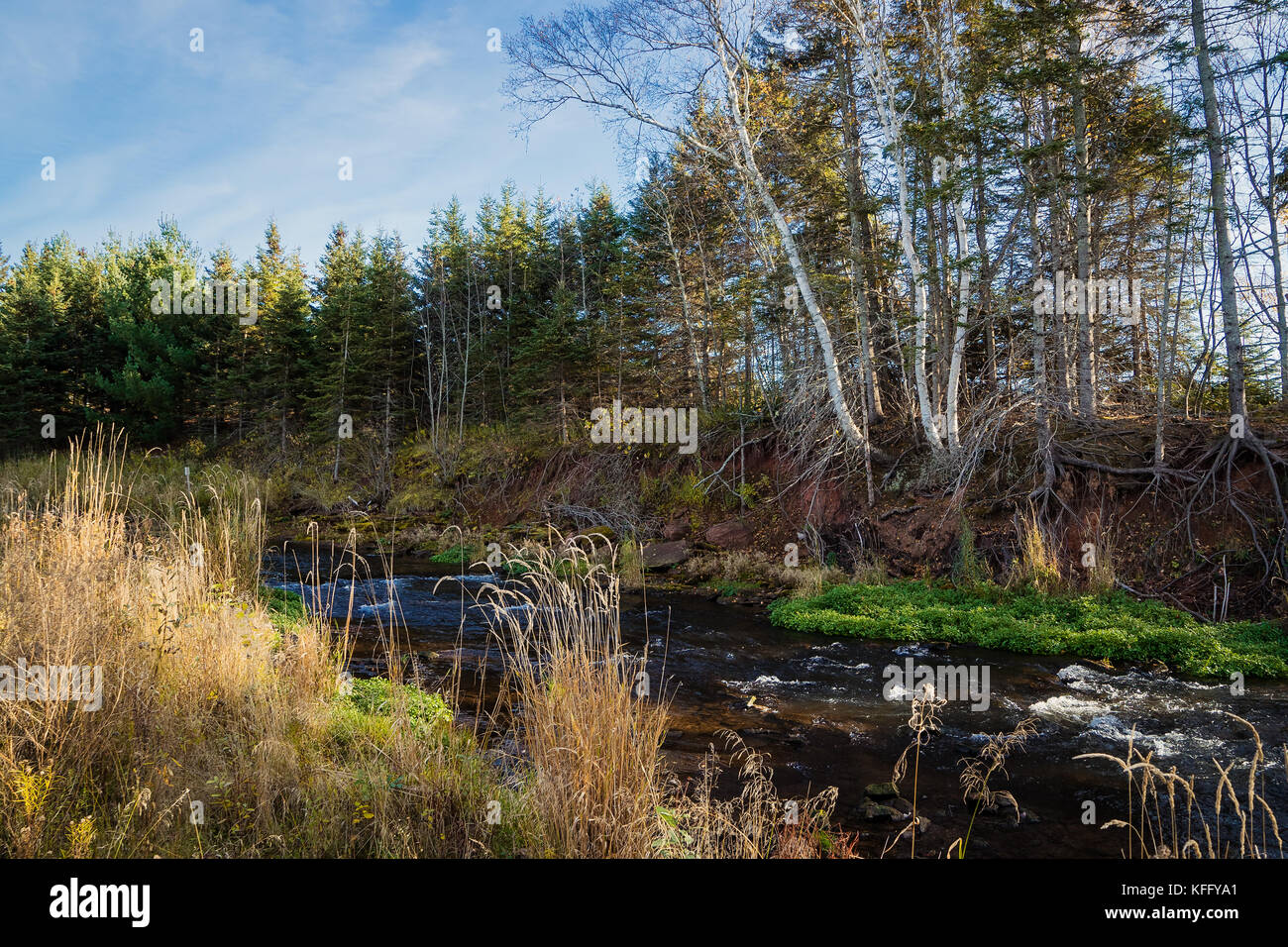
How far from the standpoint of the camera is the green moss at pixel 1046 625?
7.40 m

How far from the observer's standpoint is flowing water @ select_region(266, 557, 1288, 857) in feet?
14.3

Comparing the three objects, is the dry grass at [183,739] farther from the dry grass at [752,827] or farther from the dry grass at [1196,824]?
the dry grass at [1196,824]

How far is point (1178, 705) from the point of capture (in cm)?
630

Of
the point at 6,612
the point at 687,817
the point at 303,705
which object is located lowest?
the point at 687,817

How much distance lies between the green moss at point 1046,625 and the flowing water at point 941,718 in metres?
0.31

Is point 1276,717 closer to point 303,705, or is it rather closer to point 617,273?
point 303,705

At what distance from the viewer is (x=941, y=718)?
610cm

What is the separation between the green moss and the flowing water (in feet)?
1.02

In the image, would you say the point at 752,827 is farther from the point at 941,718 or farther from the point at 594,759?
the point at 941,718

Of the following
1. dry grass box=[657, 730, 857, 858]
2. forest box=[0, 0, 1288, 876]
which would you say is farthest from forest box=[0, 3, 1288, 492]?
dry grass box=[657, 730, 857, 858]

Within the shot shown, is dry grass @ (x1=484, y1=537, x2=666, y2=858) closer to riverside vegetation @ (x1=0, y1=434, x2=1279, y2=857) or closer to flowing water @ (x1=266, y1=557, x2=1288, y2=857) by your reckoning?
riverside vegetation @ (x1=0, y1=434, x2=1279, y2=857)

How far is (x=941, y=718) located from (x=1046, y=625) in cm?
349
